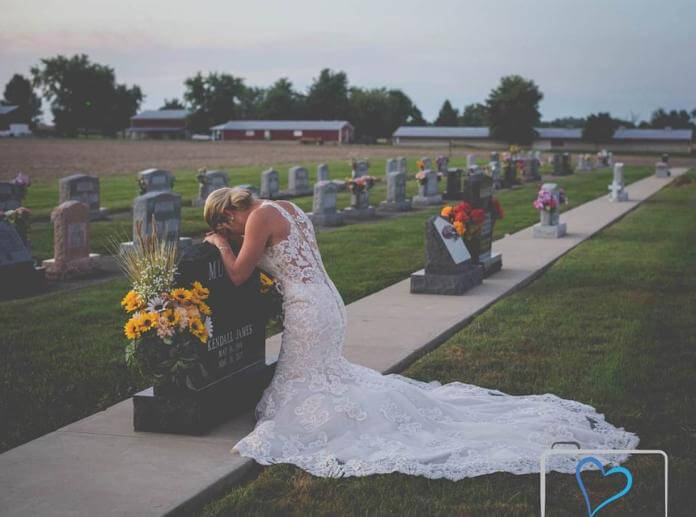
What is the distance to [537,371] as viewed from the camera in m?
8.01

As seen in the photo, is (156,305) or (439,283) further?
(439,283)

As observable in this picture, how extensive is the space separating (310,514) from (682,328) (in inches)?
249

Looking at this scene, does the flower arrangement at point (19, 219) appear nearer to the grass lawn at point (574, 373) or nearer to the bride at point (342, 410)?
the grass lawn at point (574, 373)

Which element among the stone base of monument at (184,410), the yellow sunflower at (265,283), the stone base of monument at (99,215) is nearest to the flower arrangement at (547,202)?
the stone base of monument at (99,215)

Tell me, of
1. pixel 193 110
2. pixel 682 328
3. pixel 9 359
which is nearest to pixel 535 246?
pixel 682 328

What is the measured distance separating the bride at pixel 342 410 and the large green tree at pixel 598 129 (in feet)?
335

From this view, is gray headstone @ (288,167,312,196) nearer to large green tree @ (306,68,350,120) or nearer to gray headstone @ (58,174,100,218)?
gray headstone @ (58,174,100,218)

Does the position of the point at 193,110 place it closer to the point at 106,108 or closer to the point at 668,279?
the point at 106,108

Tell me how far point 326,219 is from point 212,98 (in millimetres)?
118922

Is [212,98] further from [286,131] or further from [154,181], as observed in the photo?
[154,181]

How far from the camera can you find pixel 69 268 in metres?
14.2

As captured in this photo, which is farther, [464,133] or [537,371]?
[464,133]

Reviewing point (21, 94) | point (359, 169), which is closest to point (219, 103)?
point (21, 94)

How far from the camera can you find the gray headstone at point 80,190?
2133cm
